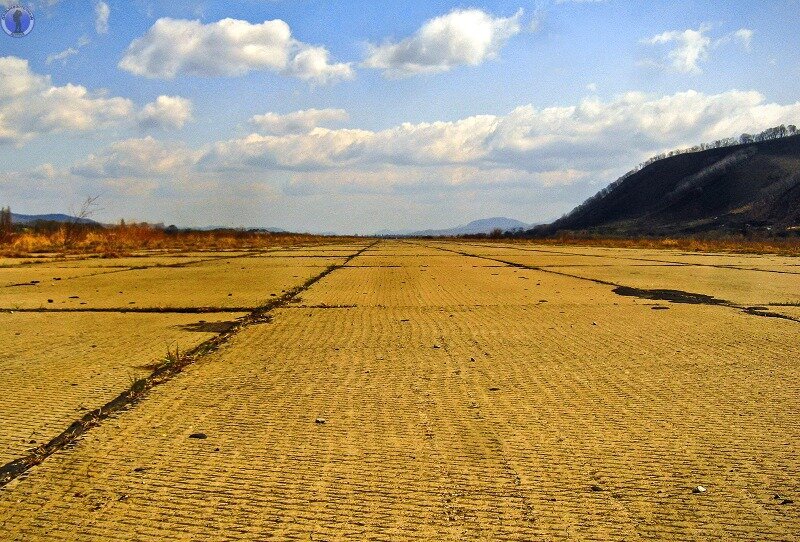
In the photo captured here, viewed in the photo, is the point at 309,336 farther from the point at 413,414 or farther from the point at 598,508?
the point at 598,508

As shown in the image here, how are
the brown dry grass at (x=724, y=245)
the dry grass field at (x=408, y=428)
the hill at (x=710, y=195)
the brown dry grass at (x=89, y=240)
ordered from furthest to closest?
the hill at (x=710, y=195) < the brown dry grass at (x=724, y=245) < the brown dry grass at (x=89, y=240) < the dry grass field at (x=408, y=428)

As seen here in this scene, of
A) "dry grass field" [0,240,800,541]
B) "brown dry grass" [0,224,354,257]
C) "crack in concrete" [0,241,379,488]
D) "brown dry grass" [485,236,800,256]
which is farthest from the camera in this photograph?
"brown dry grass" [485,236,800,256]

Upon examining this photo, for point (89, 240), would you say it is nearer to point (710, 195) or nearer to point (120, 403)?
point (120, 403)

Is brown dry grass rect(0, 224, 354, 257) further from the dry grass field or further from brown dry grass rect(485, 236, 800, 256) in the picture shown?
brown dry grass rect(485, 236, 800, 256)

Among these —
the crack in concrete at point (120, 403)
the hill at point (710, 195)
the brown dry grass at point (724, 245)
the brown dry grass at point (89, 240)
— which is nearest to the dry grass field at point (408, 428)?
the crack in concrete at point (120, 403)

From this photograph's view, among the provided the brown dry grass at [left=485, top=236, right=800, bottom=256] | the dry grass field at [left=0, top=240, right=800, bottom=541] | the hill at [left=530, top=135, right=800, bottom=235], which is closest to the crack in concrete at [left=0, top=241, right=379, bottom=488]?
the dry grass field at [left=0, top=240, right=800, bottom=541]

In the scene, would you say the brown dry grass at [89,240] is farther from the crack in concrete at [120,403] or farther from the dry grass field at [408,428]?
the crack in concrete at [120,403]

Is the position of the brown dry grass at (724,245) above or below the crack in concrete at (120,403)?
above
